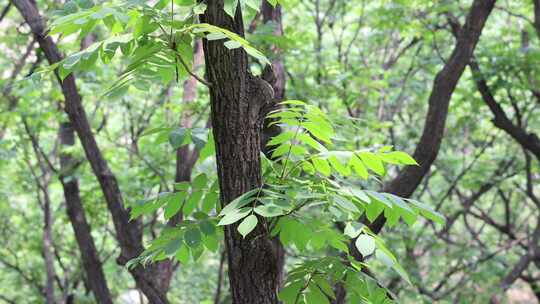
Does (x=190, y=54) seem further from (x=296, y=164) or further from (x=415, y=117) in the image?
(x=415, y=117)

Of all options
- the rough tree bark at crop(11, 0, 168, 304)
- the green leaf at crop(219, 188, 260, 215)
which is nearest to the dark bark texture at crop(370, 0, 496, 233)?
the rough tree bark at crop(11, 0, 168, 304)

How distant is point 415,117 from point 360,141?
345 cm

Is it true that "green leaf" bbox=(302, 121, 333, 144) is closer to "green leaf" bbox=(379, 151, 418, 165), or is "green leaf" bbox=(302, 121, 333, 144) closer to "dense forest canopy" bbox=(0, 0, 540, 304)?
"dense forest canopy" bbox=(0, 0, 540, 304)

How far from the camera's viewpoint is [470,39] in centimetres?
413

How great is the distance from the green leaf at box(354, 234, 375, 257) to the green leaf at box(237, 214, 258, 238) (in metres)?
0.34

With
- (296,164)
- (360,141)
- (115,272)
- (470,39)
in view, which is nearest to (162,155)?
(360,141)

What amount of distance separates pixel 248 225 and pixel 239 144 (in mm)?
291

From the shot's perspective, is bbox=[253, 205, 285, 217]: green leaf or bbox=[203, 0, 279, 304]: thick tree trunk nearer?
bbox=[253, 205, 285, 217]: green leaf

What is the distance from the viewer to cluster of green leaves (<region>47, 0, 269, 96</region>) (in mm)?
1729

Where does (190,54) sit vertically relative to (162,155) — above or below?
above

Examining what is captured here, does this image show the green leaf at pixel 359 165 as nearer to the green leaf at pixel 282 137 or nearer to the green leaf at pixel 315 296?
the green leaf at pixel 282 137

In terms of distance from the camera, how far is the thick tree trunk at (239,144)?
181cm

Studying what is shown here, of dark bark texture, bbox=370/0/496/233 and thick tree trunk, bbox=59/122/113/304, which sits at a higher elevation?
dark bark texture, bbox=370/0/496/233

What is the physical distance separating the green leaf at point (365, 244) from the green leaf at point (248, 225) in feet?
1.11
